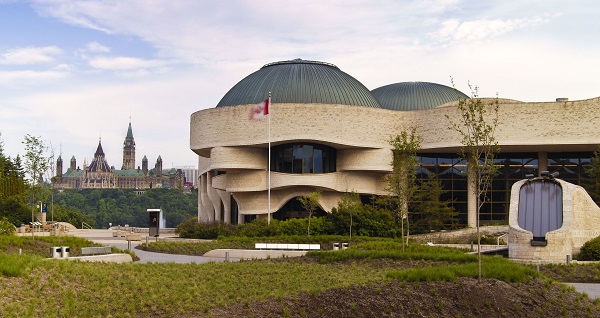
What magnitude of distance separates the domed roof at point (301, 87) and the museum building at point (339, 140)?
0.09 metres

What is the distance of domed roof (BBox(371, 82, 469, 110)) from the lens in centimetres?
6012

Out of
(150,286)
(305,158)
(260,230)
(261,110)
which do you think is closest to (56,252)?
(150,286)

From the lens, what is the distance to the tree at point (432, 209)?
4838 centimetres

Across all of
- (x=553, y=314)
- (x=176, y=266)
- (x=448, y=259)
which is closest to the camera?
(x=553, y=314)

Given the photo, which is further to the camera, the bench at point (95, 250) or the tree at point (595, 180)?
the tree at point (595, 180)

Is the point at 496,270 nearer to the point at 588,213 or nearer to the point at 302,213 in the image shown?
the point at 588,213

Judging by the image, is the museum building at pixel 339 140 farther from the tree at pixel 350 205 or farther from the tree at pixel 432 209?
the tree at pixel 350 205

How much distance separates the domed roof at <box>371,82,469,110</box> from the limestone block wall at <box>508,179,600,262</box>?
30191 millimetres

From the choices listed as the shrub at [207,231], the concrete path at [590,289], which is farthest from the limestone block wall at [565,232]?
the shrub at [207,231]

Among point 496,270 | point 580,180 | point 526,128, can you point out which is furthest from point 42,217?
point 496,270

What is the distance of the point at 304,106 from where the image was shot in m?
49.4

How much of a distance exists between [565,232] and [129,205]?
451ft

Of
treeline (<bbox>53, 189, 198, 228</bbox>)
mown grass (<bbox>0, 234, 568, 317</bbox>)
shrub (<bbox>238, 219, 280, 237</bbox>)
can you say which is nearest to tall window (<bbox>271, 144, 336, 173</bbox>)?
shrub (<bbox>238, 219, 280, 237</bbox>)

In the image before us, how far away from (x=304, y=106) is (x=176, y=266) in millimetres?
29872
